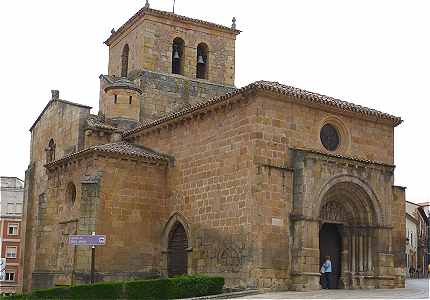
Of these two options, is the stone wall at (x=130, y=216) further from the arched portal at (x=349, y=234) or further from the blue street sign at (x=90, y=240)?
the arched portal at (x=349, y=234)

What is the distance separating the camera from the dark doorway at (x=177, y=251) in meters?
22.7

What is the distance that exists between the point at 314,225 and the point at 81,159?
Answer: 8.66m

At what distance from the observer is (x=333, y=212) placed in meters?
21.8

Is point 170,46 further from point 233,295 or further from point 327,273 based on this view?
point 233,295

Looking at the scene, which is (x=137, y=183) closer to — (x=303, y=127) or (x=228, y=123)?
(x=228, y=123)

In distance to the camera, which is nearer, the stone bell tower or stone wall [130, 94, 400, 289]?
stone wall [130, 94, 400, 289]

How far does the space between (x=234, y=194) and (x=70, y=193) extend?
23.8 ft

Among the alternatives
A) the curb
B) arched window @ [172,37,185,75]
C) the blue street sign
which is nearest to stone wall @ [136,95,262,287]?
the curb

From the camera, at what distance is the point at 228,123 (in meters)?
21.0

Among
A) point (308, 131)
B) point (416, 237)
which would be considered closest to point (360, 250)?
point (308, 131)

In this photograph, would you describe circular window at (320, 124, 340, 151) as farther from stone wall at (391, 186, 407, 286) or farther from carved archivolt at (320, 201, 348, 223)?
stone wall at (391, 186, 407, 286)

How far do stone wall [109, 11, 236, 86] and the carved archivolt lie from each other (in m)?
10.9

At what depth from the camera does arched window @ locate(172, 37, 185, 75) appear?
30.3m

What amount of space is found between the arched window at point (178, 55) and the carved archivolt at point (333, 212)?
11.3m
